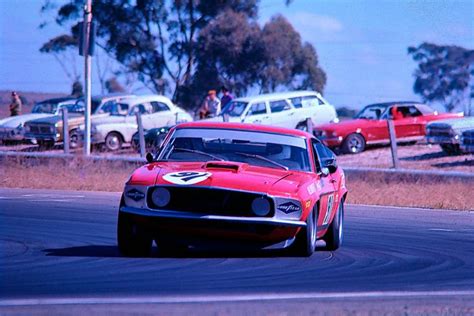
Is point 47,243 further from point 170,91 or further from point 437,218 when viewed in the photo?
point 170,91

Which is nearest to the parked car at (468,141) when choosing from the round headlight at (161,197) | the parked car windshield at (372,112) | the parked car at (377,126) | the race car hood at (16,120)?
the parked car at (377,126)

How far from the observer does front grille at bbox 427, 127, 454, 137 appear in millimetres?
27234

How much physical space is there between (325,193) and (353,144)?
19.1 m

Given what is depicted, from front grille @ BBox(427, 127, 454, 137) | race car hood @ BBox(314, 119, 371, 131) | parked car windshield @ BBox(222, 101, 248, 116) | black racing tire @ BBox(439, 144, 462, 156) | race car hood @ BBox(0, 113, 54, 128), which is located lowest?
black racing tire @ BBox(439, 144, 462, 156)

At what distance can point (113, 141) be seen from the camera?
3123 cm

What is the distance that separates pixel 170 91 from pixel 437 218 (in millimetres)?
40670

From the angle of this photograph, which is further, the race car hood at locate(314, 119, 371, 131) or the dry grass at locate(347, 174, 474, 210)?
the race car hood at locate(314, 119, 371, 131)

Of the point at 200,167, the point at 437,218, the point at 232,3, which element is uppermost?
the point at 232,3

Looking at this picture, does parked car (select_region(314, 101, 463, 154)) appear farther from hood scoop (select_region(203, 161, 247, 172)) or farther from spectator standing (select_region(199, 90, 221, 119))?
hood scoop (select_region(203, 161, 247, 172))

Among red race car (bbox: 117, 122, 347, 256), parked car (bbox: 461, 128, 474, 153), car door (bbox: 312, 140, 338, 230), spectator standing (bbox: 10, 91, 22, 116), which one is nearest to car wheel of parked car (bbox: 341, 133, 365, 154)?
parked car (bbox: 461, 128, 474, 153)

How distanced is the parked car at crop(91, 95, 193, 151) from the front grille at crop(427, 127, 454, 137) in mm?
8411

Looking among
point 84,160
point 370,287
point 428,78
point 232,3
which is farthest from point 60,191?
point 428,78

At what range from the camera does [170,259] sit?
32.2 ft

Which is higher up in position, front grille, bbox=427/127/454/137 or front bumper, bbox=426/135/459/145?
front grille, bbox=427/127/454/137
